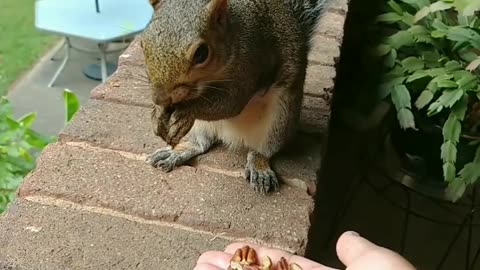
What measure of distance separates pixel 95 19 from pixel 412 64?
1632 millimetres

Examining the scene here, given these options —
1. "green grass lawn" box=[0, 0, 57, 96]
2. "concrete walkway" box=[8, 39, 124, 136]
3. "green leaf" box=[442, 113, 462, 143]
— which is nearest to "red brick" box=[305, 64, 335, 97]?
"green leaf" box=[442, 113, 462, 143]

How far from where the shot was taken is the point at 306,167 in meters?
1.26

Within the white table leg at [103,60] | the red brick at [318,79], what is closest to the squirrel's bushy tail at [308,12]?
the red brick at [318,79]

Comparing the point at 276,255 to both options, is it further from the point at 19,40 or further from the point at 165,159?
the point at 19,40

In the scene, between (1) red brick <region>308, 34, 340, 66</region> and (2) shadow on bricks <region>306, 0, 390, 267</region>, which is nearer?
(1) red brick <region>308, 34, 340, 66</region>

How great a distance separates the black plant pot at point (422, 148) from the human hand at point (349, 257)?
0.74 metres

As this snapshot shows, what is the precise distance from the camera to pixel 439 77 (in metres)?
1.41

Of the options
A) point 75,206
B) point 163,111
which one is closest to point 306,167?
point 163,111

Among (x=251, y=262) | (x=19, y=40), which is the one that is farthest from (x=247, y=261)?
(x=19, y=40)

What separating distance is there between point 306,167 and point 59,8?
1.94 meters

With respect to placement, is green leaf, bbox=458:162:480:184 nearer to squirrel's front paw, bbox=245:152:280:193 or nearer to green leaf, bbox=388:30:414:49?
green leaf, bbox=388:30:414:49

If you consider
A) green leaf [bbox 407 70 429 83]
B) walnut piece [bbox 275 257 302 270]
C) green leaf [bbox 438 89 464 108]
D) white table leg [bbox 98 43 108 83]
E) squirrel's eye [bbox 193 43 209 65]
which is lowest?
white table leg [bbox 98 43 108 83]

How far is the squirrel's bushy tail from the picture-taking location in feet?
4.49

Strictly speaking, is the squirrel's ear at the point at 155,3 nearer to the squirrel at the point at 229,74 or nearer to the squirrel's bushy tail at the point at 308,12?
the squirrel at the point at 229,74
